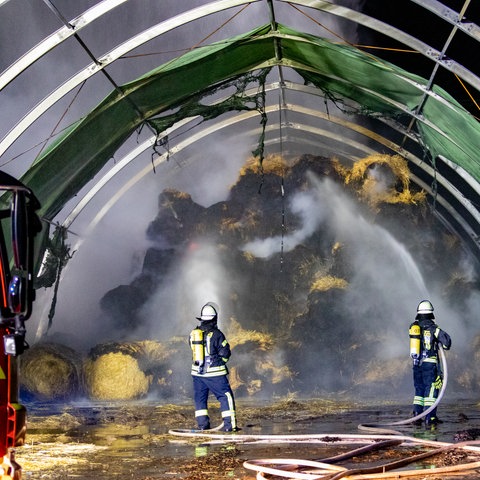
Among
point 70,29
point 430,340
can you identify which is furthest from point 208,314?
point 70,29

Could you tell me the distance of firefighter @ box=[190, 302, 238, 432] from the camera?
10781 millimetres

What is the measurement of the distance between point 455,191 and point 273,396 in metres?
7.49

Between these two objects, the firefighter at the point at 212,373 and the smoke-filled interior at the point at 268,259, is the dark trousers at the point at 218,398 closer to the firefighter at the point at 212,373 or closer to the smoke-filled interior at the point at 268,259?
the firefighter at the point at 212,373

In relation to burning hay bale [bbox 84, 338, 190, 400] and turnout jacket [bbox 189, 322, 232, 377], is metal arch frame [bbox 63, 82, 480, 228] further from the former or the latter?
turnout jacket [bbox 189, 322, 232, 377]

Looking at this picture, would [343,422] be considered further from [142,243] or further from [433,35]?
[142,243]

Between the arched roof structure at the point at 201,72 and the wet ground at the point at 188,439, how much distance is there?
4.44 m

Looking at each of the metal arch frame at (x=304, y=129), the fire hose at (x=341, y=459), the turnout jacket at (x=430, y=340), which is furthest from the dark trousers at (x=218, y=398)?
the metal arch frame at (x=304, y=129)

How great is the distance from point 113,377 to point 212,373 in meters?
9.01

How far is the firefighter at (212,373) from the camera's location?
10781 mm

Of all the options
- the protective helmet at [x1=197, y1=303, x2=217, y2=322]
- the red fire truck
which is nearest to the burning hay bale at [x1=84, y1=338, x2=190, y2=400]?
the protective helmet at [x1=197, y1=303, x2=217, y2=322]

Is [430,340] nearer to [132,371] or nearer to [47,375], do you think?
[132,371]

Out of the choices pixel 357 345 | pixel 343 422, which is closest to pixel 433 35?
pixel 343 422

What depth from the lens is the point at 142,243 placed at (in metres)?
21.8

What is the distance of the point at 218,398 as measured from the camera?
35.9 ft
